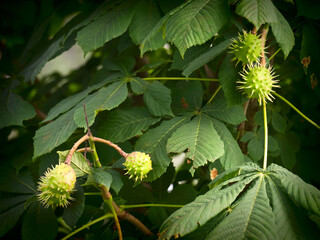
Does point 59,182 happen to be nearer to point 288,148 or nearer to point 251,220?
point 251,220

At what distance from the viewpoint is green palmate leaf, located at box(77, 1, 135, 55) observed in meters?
1.48

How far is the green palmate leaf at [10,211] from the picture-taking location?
1.39 m

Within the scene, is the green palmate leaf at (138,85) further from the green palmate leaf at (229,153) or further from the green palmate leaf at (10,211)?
the green palmate leaf at (10,211)

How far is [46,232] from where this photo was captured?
1374mm

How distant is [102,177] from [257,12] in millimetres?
712

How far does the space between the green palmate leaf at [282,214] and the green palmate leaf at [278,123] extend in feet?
2.25

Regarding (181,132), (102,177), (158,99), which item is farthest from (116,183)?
(158,99)

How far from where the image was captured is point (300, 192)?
1005 mm

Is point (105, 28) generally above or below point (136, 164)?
above

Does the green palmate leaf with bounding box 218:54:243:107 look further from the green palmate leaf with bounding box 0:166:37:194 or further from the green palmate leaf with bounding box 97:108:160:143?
the green palmate leaf with bounding box 0:166:37:194

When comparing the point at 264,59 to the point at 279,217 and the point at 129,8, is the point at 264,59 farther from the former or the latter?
the point at 129,8

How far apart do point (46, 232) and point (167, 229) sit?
601mm

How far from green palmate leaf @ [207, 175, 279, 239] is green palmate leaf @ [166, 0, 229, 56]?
1.68 feet

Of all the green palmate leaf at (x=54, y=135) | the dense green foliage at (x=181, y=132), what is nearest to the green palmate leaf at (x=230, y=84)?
the dense green foliage at (x=181, y=132)
